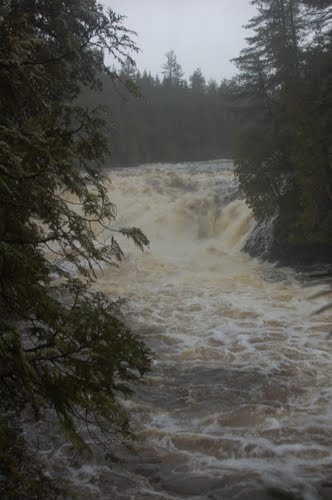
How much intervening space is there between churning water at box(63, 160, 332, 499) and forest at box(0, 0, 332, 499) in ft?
1.74

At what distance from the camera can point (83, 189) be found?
3.54m

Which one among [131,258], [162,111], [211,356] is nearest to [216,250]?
[131,258]

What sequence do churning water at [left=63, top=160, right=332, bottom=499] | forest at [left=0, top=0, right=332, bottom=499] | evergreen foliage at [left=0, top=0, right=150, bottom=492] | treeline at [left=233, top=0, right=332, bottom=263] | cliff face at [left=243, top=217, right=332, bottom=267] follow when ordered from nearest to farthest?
1. evergreen foliage at [left=0, top=0, right=150, bottom=492]
2. forest at [left=0, top=0, right=332, bottom=499]
3. churning water at [left=63, top=160, right=332, bottom=499]
4. treeline at [left=233, top=0, right=332, bottom=263]
5. cliff face at [left=243, top=217, right=332, bottom=267]

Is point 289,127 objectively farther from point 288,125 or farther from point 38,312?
point 38,312

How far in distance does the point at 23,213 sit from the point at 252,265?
1232 centimetres

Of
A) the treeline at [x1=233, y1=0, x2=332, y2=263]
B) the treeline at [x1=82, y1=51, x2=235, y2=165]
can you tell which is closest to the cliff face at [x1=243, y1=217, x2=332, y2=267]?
the treeline at [x1=233, y1=0, x2=332, y2=263]

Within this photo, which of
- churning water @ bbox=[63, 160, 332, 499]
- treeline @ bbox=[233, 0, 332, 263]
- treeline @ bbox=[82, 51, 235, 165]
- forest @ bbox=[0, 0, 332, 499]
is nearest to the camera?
forest @ bbox=[0, 0, 332, 499]

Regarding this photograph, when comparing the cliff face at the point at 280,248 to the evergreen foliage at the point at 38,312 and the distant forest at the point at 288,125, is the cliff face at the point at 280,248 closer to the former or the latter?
the distant forest at the point at 288,125

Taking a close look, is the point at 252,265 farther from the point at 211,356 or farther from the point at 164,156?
the point at 164,156

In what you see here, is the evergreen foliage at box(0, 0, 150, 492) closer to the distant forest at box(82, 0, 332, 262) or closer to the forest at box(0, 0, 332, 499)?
the forest at box(0, 0, 332, 499)

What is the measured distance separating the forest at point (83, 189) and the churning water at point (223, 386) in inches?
20.9

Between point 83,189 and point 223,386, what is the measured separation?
4.21 meters

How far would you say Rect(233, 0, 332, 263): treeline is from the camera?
12414mm

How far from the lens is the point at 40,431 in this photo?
16.5ft
